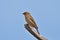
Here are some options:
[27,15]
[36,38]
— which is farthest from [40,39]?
[27,15]

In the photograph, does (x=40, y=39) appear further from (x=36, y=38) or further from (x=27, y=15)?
(x=27, y=15)

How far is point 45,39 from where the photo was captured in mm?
2855

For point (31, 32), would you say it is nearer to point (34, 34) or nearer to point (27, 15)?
point (34, 34)

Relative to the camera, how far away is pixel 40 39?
111 inches

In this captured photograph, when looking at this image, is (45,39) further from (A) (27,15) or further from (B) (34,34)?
(A) (27,15)

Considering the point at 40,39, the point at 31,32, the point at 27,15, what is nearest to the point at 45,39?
the point at 40,39

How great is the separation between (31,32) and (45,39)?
0.91ft

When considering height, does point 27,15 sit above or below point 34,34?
above

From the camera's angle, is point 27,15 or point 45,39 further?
point 27,15

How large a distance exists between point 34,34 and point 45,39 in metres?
0.21

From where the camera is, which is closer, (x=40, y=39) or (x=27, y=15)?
(x=40, y=39)

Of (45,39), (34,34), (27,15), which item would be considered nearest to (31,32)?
(34,34)

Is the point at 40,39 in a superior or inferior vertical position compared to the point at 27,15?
inferior

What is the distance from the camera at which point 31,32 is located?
2955mm
